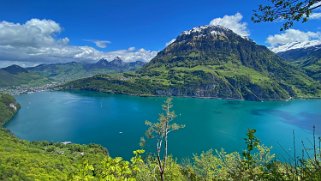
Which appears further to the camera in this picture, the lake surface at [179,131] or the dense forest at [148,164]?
the lake surface at [179,131]

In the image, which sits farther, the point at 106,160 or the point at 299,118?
the point at 299,118

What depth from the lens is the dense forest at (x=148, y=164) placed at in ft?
21.9

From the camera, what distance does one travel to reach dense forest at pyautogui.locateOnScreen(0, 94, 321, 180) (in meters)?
6.68

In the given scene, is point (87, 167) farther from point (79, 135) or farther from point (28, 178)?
point (79, 135)

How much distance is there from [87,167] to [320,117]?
707 feet

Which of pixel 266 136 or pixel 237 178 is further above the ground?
pixel 237 178

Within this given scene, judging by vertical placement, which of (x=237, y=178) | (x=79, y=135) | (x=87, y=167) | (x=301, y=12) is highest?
(x=301, y=12)

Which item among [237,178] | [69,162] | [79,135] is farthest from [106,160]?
[79,135]

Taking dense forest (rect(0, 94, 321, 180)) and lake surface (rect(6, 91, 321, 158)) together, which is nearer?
dense forest (rect(0, 94, 321, 180))

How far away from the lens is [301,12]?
7.77 meters

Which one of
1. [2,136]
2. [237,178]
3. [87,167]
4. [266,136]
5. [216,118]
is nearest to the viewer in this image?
[87,167]

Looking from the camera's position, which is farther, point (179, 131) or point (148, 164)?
point (179, 131)

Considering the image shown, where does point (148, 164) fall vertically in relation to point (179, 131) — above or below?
above

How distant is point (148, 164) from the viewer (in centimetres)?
3409
